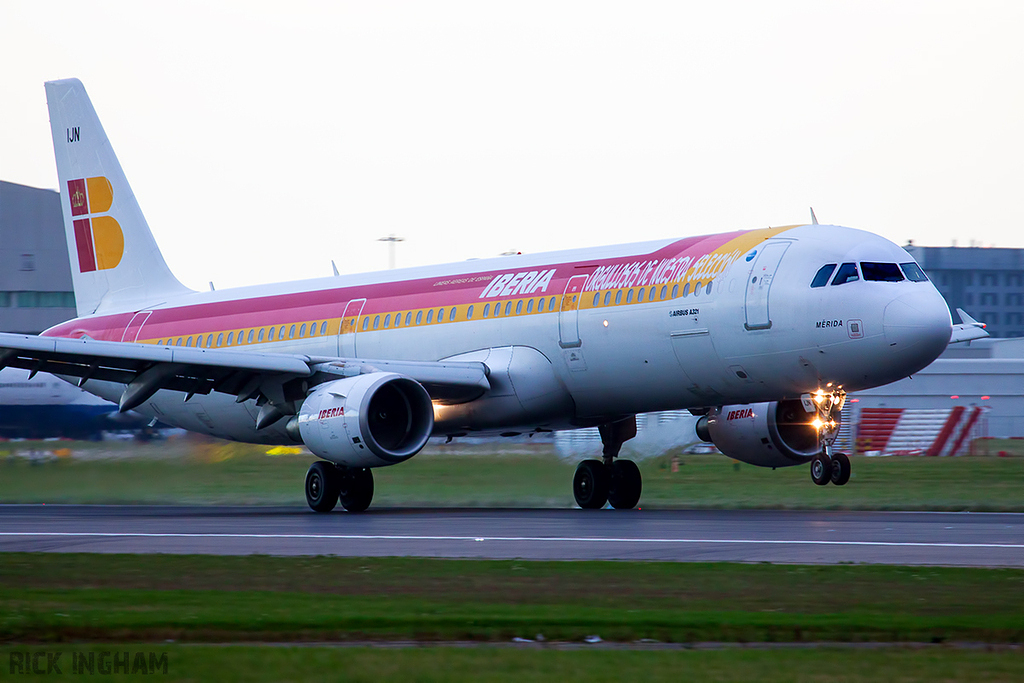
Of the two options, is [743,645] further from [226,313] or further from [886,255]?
[226,313]

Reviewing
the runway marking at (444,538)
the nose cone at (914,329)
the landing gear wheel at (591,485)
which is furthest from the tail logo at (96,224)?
the nose cone at (914,329)

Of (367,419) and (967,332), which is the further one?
(967,332)

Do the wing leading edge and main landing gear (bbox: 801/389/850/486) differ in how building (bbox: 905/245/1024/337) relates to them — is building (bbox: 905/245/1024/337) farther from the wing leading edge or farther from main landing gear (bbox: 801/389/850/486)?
the wing leading edge

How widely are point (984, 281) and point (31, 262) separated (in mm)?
114242

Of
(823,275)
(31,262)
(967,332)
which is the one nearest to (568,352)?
(823,275)

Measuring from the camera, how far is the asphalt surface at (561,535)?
14.4 metres

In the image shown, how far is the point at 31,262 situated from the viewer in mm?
66625

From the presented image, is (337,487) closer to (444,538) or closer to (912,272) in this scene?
(444,538)

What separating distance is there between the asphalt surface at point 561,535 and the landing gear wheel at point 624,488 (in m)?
1.44

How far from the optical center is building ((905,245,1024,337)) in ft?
487

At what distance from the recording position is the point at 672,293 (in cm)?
2194

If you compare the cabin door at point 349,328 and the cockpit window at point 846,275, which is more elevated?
Result: the cockpit window at point 846,275

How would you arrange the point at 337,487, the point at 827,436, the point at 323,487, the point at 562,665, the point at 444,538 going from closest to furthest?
the point at 562,665
the point at 444,538
the point at 827,436
the point at 323,487
the point at 337,487

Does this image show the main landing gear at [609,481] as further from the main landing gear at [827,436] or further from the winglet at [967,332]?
the winglet at [967,332]
